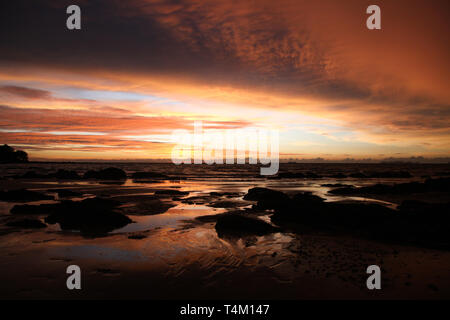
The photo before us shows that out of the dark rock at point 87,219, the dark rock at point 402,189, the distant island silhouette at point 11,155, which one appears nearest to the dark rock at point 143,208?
the dark rock at point 87,219

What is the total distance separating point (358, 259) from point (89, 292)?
8465 millimetres

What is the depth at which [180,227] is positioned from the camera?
→ 13.6 meters

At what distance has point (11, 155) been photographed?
430 feet

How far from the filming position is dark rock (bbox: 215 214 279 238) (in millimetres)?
12337

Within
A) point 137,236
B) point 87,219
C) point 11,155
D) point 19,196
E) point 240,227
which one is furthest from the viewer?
point 11,155

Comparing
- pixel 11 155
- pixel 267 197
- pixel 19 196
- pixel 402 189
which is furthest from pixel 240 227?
pixel 11 155

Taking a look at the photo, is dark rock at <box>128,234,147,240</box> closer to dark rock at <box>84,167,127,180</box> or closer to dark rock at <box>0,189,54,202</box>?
dark rock at <box>0,189,54,202</box>

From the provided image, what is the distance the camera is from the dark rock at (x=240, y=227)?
40.5 feet

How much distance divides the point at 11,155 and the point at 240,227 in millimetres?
159613

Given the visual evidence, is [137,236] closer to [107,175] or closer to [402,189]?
[402,189]

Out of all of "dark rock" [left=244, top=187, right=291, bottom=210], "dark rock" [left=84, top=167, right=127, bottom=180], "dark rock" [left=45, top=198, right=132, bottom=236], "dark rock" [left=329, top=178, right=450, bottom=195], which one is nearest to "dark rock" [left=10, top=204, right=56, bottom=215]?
"dark rock" [left=45, top=198, right=132, bottom=236]

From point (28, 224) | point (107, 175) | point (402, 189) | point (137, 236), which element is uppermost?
point (107, 175)
